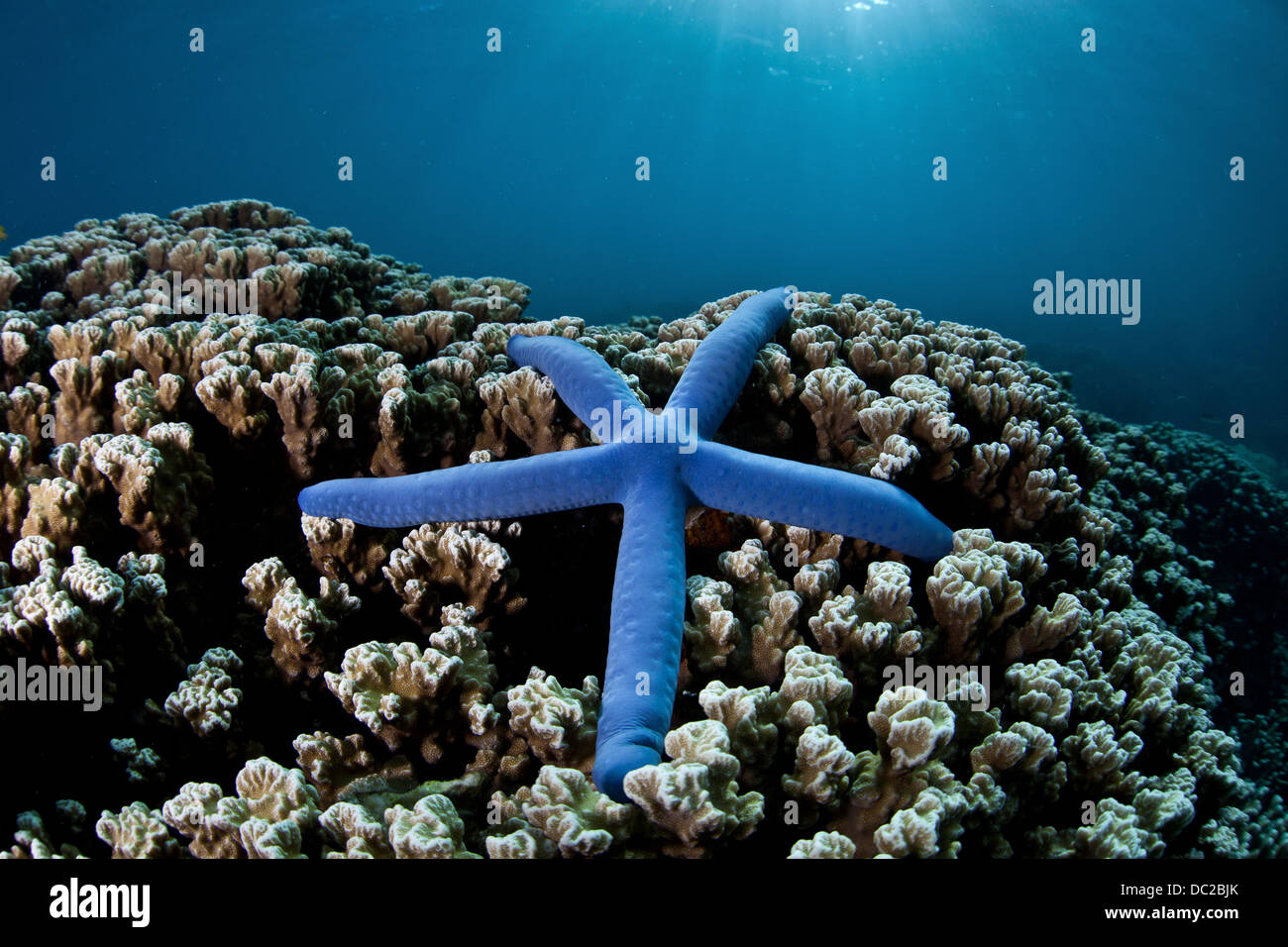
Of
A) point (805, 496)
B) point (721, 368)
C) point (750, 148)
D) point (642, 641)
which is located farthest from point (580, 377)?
point (750, 148)

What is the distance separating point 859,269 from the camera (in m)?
107

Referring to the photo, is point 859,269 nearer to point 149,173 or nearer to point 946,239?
point 946,239

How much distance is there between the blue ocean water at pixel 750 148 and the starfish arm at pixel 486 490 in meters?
8.91

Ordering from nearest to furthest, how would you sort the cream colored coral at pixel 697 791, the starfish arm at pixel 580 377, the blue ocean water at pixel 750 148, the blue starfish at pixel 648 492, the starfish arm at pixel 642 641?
the cream colored coral at pixel 697 791, the starfish arm at pixel 642 641, the blue starfish at pixel 648 492, the starfish arm at pixel 580 377, the blue ocean water at pixel 750 148

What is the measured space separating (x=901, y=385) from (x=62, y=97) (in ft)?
279

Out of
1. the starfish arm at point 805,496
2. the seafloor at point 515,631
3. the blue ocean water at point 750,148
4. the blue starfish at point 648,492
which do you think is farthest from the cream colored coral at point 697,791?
the blue ocean water at point 750,148

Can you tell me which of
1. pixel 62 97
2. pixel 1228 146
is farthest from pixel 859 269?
pixel 62 97

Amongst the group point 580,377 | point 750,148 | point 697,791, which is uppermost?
point 750,148

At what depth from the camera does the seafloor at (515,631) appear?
6.32 ft

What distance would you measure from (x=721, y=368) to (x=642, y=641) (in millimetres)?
1586

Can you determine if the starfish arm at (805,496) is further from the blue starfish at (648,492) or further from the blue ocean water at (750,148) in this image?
the blue ocean water at (750,148)

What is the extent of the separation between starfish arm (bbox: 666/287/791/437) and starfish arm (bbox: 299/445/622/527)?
54 centimetres

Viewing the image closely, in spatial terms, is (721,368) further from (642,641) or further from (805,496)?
(642,641)

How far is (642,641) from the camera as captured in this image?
2.07m
